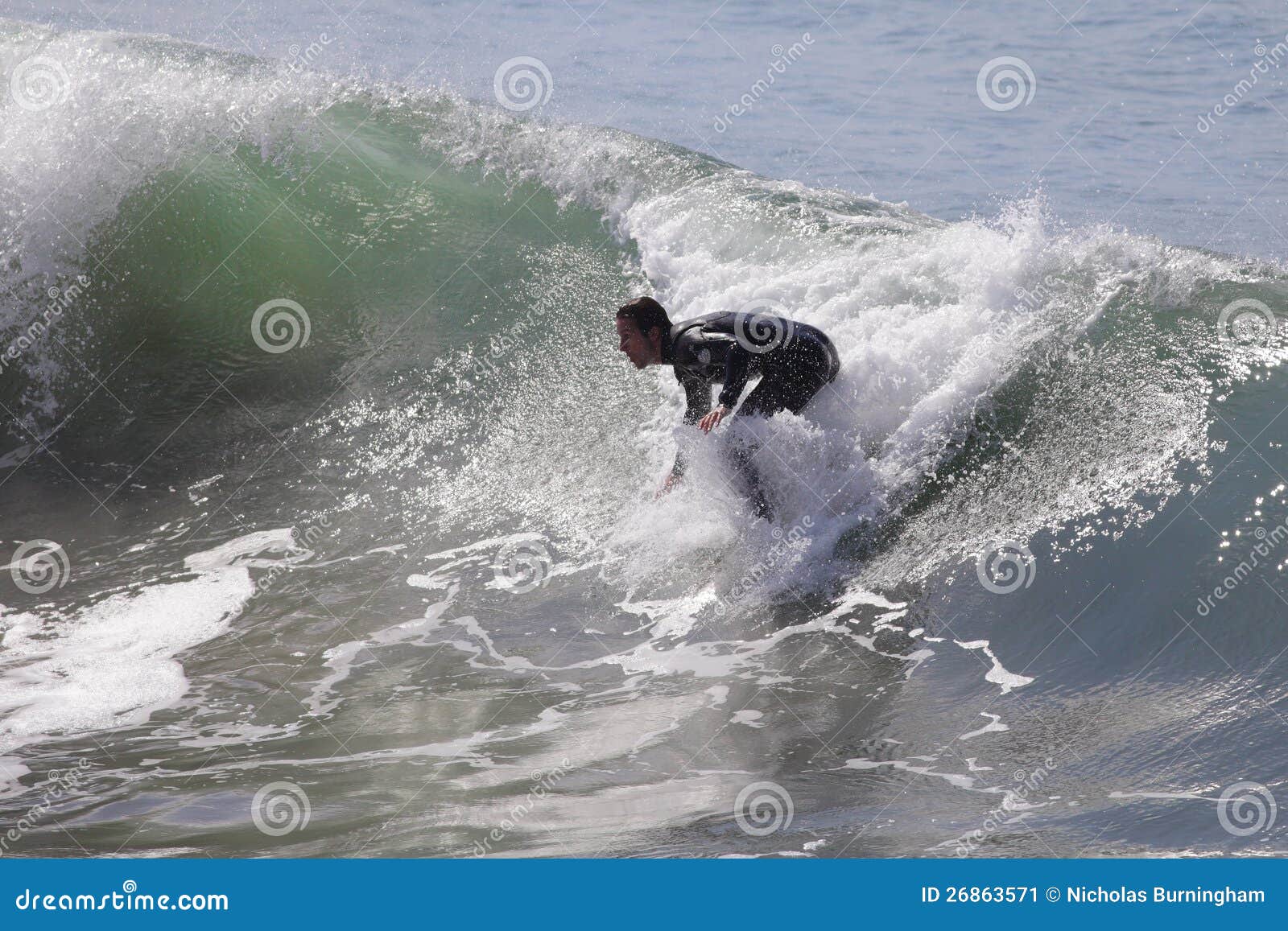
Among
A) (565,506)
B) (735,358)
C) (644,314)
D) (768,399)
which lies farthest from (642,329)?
(565,506)

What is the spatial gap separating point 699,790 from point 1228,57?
18.6 meters

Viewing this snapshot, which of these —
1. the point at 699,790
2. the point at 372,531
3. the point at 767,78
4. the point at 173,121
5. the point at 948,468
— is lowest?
the point at 699,790

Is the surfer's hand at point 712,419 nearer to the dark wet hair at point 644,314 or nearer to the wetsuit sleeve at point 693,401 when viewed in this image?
the wetsuit sleeve at point 693,401

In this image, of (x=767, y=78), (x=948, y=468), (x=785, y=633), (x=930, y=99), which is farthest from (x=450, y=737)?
(x=767, y=78)

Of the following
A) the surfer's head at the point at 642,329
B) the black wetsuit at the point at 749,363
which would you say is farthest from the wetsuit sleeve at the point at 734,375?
the surfer's head at the point at 642,329

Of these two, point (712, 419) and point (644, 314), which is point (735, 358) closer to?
point (712, 419)

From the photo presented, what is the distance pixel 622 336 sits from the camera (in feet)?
17.0

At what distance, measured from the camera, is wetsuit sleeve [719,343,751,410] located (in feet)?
16.9

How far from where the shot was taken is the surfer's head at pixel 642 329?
5.13 m

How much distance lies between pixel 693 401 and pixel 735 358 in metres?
0.36

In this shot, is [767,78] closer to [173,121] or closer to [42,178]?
[173,121]

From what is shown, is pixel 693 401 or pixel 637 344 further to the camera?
pixel 693 401

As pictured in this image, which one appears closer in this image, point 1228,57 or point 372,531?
point 372,531

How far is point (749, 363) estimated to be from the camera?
17.3 ft
